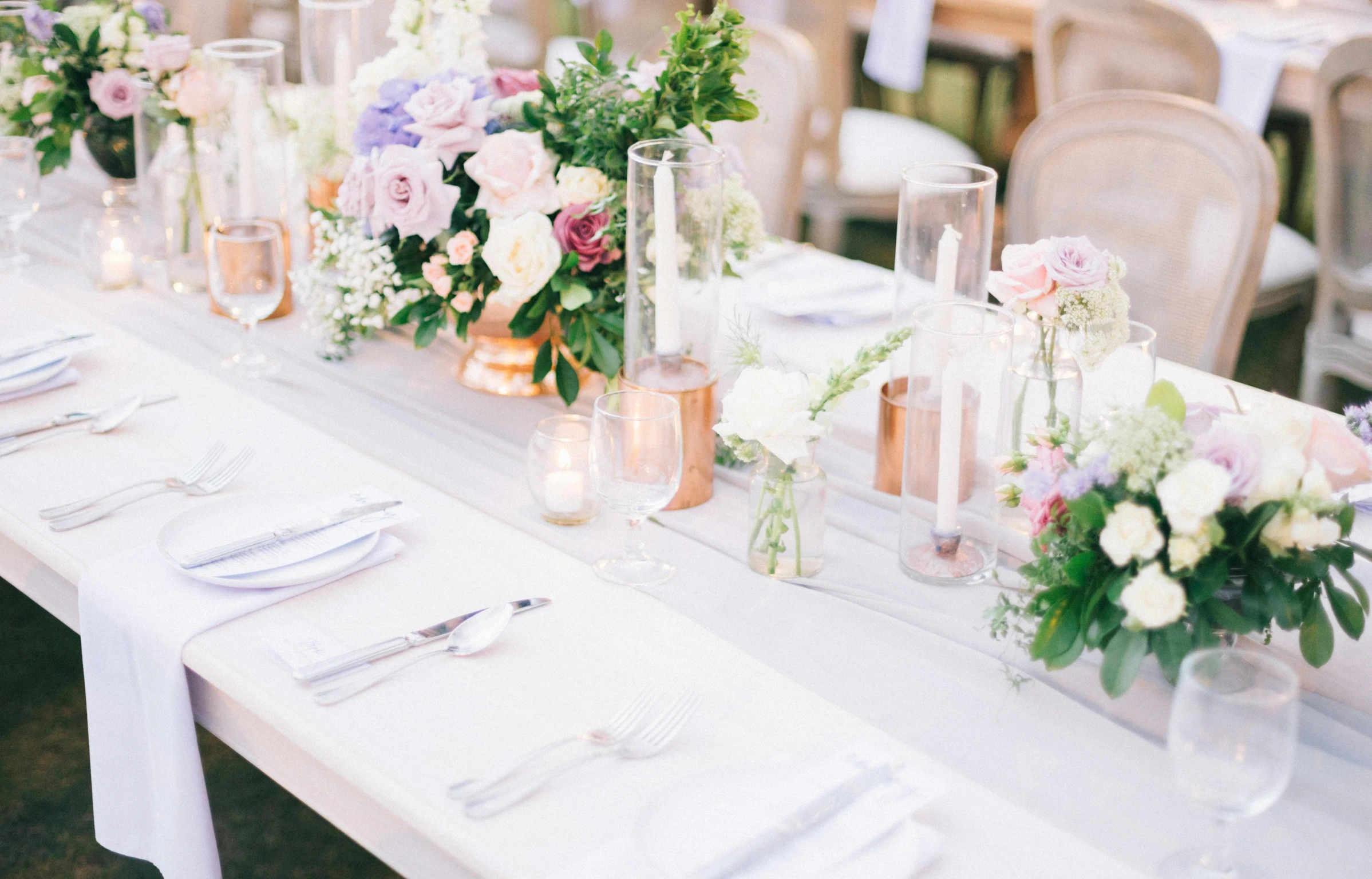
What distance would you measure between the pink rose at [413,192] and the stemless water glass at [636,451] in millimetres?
401

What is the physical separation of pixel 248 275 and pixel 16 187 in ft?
1.80

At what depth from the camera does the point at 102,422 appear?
138 centimetres

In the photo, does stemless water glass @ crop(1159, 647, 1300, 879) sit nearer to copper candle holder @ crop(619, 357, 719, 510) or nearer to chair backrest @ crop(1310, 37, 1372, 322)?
copper candle holder @ crop(619, 357, 719, 510)

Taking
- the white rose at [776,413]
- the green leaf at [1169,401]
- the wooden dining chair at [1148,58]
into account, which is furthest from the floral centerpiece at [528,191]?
the wooden dining chair at [1148,58]

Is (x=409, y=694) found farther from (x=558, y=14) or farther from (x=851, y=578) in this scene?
(x=558, y=14)

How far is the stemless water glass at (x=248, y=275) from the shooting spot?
5.01 feet

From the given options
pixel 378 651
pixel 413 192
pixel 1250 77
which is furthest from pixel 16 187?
pixel 1250 77

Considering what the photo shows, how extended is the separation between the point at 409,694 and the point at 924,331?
557 mm

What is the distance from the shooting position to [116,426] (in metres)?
1.40

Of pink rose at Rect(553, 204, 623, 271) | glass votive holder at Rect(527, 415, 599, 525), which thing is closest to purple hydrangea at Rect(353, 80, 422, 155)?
pink rose at Rect(553, 204, 623, 271)

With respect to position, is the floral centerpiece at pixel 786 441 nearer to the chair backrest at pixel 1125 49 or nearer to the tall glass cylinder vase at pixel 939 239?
the tall glass cylinder vase at pixel 939 239

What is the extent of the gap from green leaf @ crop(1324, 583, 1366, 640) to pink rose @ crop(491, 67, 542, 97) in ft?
3.33

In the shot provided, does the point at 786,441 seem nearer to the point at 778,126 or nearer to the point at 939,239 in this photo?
the point at 939,239

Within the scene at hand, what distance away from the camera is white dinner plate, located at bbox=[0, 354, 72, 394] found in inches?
56.7
